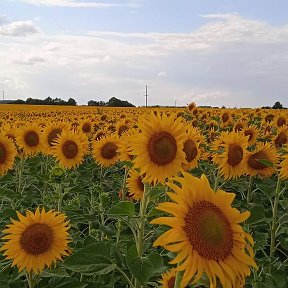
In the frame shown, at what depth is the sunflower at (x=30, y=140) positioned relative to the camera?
22.5 feet

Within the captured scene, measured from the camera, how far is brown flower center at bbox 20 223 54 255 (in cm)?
304

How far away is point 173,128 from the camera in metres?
3.40

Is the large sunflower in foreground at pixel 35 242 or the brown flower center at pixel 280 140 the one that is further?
the brown flower center at pixel 280 140

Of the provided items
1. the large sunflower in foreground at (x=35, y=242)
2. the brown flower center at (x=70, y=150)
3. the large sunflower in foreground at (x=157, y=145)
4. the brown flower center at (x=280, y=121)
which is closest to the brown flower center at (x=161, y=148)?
the large sunflower in foreground at (x=157, y=145)

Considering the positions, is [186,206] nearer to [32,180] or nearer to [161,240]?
[161,240]

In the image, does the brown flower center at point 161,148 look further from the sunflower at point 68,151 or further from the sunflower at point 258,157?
the sunflower at point 68,151

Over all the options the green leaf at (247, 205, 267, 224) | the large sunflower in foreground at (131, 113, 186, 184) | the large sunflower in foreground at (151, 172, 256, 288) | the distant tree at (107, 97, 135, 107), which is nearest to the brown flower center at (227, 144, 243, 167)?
the green leaf at (247, 205, 267, 224)

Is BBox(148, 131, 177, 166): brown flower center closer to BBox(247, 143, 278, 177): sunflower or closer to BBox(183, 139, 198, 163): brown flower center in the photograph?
BBox(183, 139, 198, 163): brown flower center

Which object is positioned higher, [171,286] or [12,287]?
[171,286]

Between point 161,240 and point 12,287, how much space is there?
6.06 feet

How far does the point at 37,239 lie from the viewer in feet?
10.1

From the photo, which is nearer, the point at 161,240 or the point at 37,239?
the point at 161,240

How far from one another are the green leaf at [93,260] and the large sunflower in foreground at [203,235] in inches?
28.2

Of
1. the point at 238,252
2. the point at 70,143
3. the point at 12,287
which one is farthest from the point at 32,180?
Result: the point at 238,252
